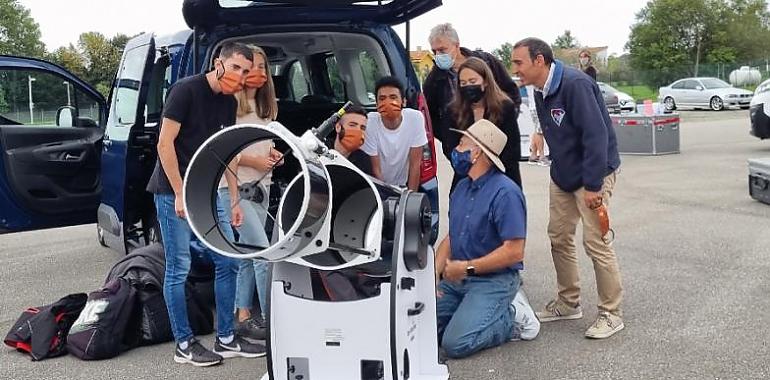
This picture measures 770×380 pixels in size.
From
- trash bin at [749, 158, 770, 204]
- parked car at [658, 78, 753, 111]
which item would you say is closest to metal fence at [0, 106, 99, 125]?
trash bin at [749, 158, 770, 204]

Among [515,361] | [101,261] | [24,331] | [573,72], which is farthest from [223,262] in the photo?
[101,261]

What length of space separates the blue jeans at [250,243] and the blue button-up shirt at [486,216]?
1144 millimetres

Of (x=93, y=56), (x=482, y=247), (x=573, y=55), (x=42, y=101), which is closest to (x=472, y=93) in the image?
(x=482, y=247)

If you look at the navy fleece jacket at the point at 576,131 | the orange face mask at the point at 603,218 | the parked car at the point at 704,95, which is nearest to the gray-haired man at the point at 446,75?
the navy fleece jacket at the point at 576,131

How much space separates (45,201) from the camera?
6559 mm

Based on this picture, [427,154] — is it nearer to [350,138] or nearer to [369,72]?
[350,138]

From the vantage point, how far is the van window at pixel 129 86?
5918mm

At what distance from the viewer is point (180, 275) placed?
4.47 m

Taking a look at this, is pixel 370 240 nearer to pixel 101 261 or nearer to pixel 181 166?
pixel 181 166

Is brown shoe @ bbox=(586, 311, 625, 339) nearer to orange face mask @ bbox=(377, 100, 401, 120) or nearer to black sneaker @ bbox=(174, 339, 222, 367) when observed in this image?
orange face mask @ bbox=(377, 100, 401, 120)

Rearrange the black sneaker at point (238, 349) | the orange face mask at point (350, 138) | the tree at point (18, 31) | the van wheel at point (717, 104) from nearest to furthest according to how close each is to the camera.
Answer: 1. the black sneaker at point (238, 349)
2. the orange face mask at point (350, 138)
3. the van wheel at point (717, 104)
4. the tree at point (18, 31)

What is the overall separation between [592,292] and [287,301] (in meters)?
2.93

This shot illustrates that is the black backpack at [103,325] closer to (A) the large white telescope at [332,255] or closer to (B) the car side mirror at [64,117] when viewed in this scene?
(A) the large white telescope at [332,255]

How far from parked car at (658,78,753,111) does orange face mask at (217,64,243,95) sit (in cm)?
2684
